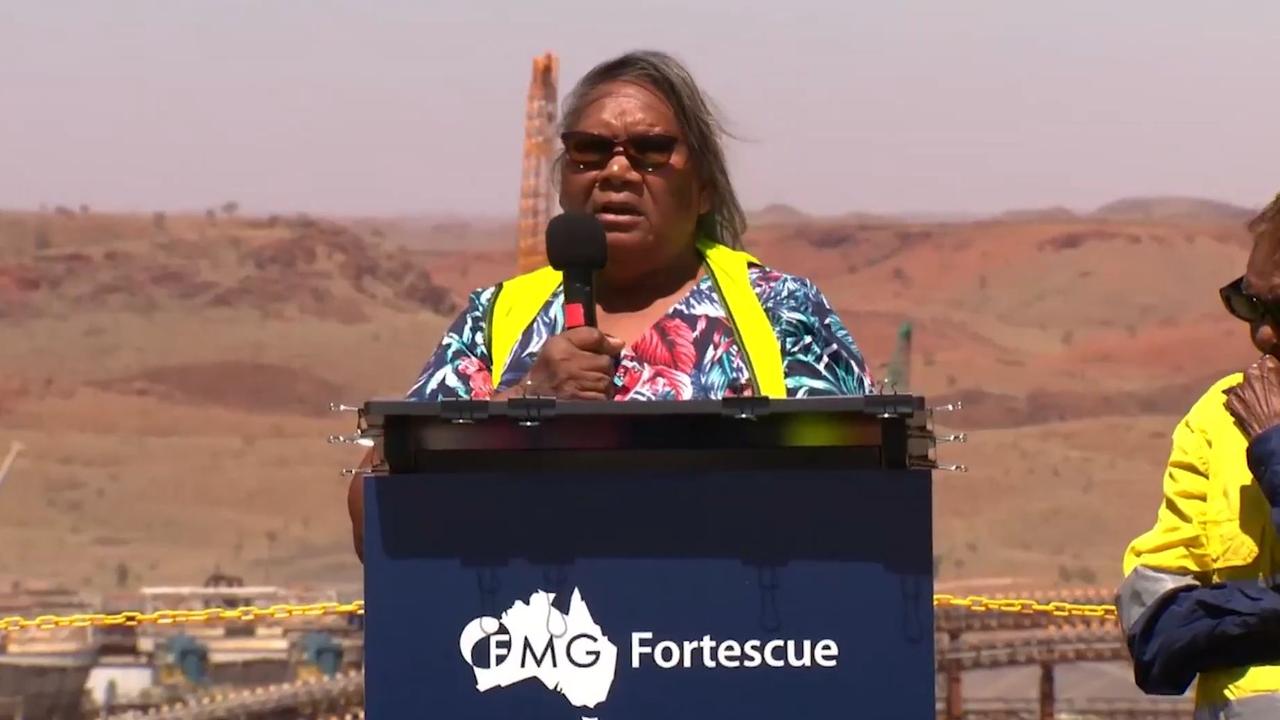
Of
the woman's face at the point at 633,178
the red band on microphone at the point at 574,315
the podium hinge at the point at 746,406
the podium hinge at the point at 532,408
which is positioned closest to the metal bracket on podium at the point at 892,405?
the podium hinge at the point at 746,406

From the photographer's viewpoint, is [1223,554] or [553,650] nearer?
[553,650]

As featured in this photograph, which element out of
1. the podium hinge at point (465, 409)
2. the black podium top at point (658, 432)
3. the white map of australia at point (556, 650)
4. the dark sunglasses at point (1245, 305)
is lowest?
the white map of australia at point (556, 650)

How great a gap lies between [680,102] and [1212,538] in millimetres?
1084

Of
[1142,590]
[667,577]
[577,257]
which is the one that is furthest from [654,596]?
[1142,590]

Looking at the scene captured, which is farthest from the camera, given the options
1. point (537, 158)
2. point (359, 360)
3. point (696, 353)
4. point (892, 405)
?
point (359, 360)

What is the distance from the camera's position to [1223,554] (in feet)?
11.9

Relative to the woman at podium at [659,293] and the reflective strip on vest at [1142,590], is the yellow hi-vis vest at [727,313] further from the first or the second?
the reflective strip on vest at [1142,590]

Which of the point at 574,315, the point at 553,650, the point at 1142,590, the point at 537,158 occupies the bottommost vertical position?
the point at 553,650

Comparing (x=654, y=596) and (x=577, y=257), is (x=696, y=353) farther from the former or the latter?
(x=654, y=596)

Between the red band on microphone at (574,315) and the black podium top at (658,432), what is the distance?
409mm

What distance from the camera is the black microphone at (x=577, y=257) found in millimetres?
3641

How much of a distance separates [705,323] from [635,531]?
0.93 m

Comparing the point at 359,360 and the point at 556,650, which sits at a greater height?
the point at 359,360

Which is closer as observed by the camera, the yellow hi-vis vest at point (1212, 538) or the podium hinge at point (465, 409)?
the podium hinge at point (465, 409)
